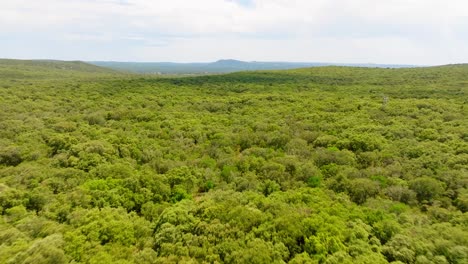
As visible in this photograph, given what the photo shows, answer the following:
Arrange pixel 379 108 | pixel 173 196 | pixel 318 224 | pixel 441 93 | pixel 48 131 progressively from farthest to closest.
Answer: pixel 441 93
pixel 379 108
pixel 48 131
pixel 173 196
pixel 318 224

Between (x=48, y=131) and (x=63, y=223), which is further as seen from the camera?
(x=48, y=131)

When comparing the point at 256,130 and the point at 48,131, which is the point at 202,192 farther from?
the point at 48,131

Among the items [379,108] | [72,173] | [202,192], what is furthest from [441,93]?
[72,173]

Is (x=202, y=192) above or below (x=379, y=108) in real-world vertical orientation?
below

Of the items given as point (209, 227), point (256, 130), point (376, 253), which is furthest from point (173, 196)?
point (256, 130)

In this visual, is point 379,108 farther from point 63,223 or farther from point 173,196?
point 63,223

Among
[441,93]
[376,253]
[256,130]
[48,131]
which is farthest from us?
[441,93]
